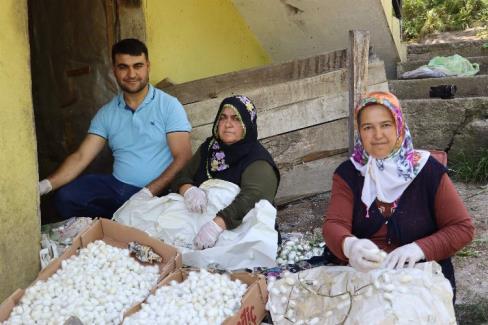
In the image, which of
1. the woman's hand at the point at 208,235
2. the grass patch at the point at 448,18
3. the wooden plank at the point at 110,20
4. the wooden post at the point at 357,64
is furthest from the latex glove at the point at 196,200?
the grass patch at the point at 448,18

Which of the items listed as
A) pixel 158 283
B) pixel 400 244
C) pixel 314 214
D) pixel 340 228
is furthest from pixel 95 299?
pixel 314 214

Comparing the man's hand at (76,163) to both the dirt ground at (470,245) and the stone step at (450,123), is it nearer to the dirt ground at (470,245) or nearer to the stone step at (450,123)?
the dirt ground at (470,245)

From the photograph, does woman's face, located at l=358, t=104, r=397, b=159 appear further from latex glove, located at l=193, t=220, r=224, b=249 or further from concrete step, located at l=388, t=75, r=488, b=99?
concrete step, located at l=388, t=75, r=488, b=99

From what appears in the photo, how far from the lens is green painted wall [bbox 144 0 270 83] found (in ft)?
14.6

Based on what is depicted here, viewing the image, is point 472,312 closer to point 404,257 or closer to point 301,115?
point 404,257

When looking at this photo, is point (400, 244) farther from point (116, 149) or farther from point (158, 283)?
point (116, 149)

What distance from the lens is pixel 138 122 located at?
11.7ft

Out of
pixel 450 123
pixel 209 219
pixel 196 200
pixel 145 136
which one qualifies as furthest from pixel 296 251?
pixel 450 123

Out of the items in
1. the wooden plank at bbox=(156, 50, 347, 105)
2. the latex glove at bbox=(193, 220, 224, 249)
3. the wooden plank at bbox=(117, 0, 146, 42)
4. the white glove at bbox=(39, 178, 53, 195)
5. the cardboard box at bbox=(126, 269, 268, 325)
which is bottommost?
the cardboard box at bbox=(126, 269, 268, 325)

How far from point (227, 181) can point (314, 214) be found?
103 centimetres

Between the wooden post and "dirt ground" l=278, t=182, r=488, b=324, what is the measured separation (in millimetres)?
829

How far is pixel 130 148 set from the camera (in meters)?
3.57

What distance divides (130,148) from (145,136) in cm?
13

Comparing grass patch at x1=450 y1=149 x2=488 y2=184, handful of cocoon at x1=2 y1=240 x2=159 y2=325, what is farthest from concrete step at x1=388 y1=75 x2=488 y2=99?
handful of cocoon at x1=2 y1=240 x2=159 y2=325
